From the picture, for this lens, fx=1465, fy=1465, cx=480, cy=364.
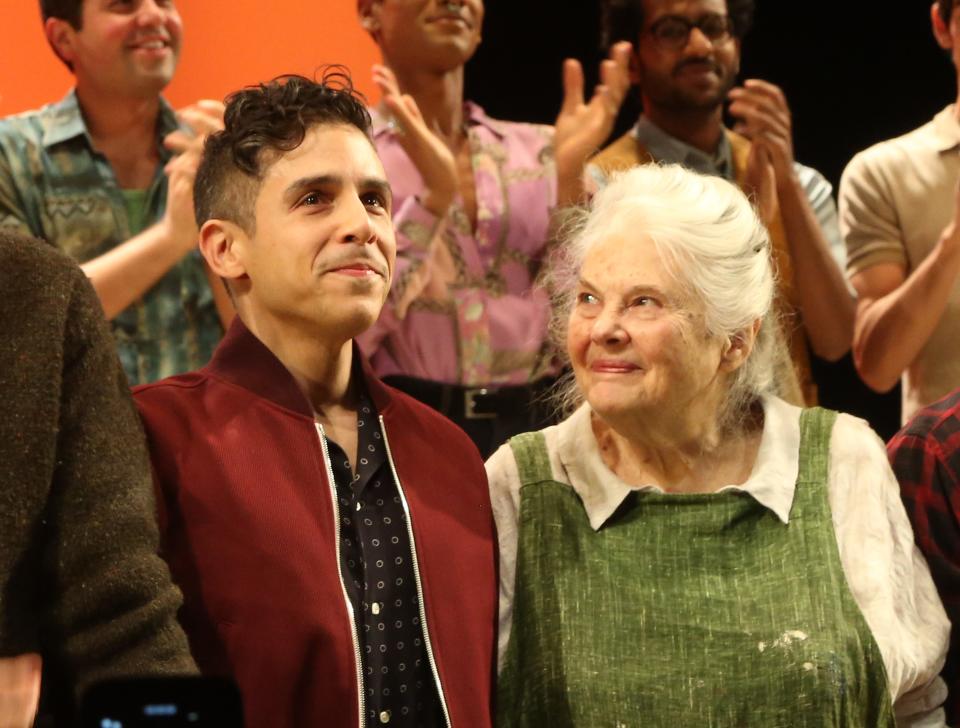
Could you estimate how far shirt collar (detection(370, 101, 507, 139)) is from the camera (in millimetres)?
2591

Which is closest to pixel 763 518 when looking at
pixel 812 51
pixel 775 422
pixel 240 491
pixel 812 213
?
pixel 775 422

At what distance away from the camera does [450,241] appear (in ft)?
8.36

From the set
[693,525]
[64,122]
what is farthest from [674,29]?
[693,525]

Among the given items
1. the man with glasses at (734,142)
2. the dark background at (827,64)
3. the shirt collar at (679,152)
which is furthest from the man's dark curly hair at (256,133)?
the dark background at (827,64)

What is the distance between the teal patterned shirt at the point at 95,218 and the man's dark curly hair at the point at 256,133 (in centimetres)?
67

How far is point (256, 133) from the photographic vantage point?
1.66m

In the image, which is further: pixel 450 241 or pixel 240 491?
pixel 450 241

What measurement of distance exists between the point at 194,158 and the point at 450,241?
1.55 ft

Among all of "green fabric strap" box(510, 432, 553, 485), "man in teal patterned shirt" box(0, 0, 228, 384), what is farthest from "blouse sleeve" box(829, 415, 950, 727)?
"man in teal patterned shirt" box(0, 0, 228, 384)

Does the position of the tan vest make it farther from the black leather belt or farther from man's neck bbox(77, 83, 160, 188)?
man's neck bbox(77, 83, 160, 188)

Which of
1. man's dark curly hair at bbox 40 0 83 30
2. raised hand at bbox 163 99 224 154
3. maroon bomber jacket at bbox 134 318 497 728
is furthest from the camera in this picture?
man's dark curly hair at bbox 40 0 83 30

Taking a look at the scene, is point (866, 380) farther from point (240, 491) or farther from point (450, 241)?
point (240, 491)

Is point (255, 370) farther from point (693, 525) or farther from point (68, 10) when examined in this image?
point (68, 10)

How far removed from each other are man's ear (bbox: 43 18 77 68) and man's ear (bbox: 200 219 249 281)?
2.86 ft
